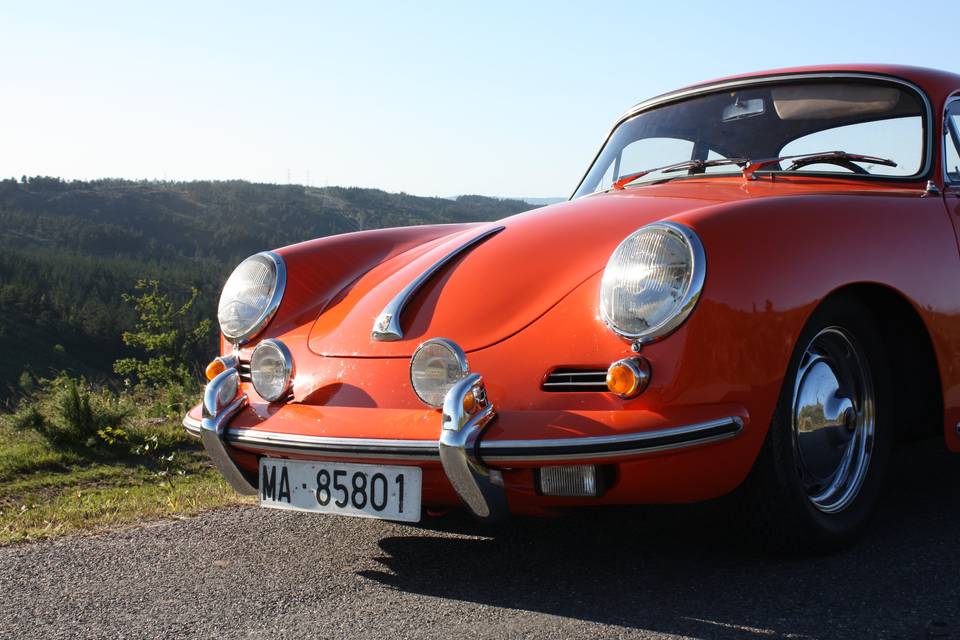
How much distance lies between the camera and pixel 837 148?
12.4 feet

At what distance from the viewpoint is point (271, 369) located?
313cm

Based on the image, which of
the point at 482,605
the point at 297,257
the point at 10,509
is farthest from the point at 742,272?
the point at 10,509

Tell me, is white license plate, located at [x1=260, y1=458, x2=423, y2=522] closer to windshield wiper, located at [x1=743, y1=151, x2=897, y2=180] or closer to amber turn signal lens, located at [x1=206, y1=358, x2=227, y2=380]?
amber turn signal lens, located at [x1=206, y1=358, x2=227, y2=380]

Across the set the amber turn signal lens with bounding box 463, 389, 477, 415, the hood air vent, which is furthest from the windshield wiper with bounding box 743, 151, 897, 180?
the amber turn signal lens with bounding box 463, 389, 477, 415

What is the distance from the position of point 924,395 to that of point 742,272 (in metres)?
1.07

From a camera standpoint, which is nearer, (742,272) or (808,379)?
(742,272)

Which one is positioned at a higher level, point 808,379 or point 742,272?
point 742,272

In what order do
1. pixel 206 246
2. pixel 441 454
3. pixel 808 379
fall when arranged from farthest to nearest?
pixel 206 246 < pixel 808 379 < pixel 441 454

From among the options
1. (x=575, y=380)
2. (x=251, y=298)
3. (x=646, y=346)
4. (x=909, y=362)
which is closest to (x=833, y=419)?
(x=909, y=362)

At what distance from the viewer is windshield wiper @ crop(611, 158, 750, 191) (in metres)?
3.83

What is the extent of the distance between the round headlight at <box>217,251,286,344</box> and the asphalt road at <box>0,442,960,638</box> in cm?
69

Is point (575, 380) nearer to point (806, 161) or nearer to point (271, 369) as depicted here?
point (271, 369)

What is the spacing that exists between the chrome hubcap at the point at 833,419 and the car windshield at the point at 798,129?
2.90 feet

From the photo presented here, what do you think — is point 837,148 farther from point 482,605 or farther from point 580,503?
point 482,605
